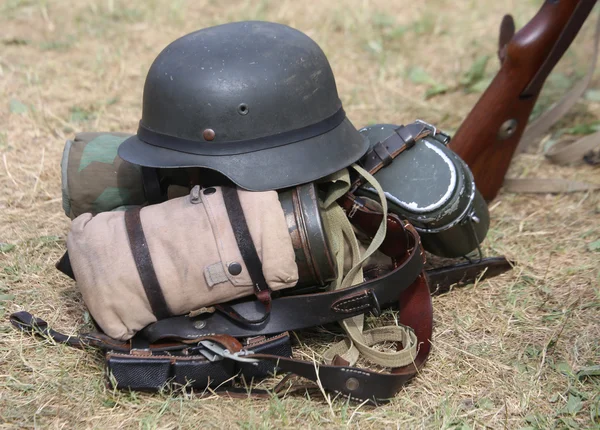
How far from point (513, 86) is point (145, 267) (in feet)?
6.76

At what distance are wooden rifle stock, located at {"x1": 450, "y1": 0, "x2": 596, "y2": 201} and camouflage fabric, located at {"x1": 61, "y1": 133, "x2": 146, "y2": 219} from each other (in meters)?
1.62

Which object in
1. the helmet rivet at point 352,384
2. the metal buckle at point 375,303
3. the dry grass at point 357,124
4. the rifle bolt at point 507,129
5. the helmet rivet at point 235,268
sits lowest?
the dry grass at point 357,124

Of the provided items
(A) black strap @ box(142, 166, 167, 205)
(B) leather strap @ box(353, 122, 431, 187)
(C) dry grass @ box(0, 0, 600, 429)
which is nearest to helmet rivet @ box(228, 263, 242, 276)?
(C) dry grass @ box(0, 0, 600, 429)

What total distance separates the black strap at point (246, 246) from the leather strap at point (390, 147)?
58cm

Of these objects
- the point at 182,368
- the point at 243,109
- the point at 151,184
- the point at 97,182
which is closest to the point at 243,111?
the point at 243,109

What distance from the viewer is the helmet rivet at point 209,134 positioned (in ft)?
7.81

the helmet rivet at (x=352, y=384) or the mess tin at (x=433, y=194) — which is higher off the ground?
the mess tin at (x=433, y=194)

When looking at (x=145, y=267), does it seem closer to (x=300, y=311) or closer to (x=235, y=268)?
(x=235, y=268)

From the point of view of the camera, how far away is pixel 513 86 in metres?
3.21

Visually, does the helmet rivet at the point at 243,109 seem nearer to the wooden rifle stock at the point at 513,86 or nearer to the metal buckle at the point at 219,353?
the metal buckle at the point at 219,353

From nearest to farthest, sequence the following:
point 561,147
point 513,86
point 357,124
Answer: point 513,86, point 561,147, point 357,124

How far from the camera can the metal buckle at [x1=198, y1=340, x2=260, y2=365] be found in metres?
2.18

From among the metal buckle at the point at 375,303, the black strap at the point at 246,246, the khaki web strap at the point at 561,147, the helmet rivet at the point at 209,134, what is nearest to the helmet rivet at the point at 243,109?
the helmet rivet at the point at 209,134

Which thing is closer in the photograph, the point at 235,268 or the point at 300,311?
the point at 235,268
